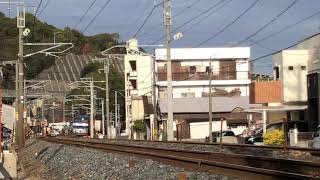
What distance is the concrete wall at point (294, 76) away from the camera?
5494 cm

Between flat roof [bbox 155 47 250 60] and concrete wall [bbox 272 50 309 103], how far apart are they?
33378mm

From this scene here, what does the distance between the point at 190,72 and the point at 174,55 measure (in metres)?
3.53

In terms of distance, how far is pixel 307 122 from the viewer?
48312mm

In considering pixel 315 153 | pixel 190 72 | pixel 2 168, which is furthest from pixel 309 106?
pixel 190 72

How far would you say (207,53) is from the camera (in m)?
89.9

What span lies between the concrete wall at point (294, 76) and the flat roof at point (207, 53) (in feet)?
110

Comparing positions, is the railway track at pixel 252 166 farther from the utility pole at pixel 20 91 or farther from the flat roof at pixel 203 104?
the flat roof at pixel 203 104

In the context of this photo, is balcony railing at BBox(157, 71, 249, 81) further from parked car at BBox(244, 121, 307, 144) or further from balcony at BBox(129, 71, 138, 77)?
parked car at BBox(244, 121, 307, 144)

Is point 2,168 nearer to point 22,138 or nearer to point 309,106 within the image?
point 22,138

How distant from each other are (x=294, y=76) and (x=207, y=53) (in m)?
35.0

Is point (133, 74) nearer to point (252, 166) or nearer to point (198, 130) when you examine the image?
point (198, 130)

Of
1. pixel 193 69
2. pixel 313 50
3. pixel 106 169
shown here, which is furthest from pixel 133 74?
pixel 106 169

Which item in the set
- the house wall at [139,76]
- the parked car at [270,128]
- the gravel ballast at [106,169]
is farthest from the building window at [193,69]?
the gravel ballast at [106,169]

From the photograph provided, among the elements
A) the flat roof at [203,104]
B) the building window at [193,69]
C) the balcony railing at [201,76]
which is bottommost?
the flat roof at [203,104]
